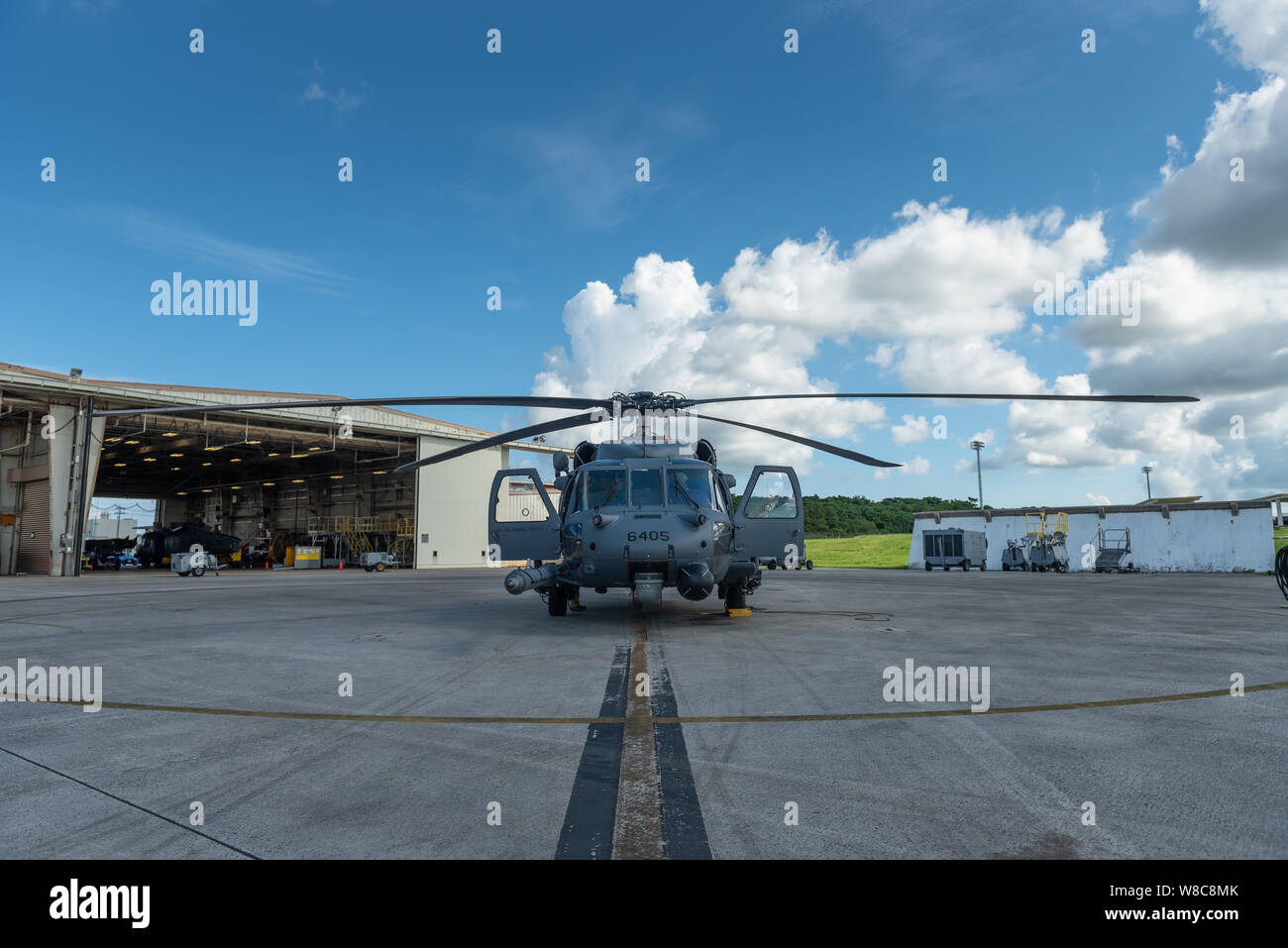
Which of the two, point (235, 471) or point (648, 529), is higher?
point (235, 471)

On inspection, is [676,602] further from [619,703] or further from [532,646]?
[619,703]

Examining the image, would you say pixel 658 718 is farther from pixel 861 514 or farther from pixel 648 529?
pixel 861 514

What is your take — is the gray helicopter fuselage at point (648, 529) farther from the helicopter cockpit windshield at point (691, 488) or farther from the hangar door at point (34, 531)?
the hangar door at point (34, 531)

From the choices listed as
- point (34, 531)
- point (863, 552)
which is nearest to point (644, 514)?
point (34, 531)

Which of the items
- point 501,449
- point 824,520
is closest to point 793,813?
point 501,449

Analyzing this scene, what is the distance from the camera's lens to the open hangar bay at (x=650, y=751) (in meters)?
3.04

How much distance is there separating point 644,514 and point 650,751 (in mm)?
6113

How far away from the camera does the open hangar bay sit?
3.04 m

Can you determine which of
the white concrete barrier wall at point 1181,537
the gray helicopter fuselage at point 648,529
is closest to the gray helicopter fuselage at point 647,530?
the gray helicopter fuselage at point 648,529

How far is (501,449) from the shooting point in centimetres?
4947

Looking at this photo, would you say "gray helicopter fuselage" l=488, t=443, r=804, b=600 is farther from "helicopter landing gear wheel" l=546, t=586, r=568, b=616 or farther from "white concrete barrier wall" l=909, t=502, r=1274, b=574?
"white concrete barrier wall" l=909, t=502, r=1274, b=574

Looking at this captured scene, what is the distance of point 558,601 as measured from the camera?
12.4 m

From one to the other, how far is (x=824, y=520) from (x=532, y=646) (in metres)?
82.3

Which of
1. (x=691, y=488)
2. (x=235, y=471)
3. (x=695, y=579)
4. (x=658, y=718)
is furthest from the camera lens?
(x=235, y=471)
